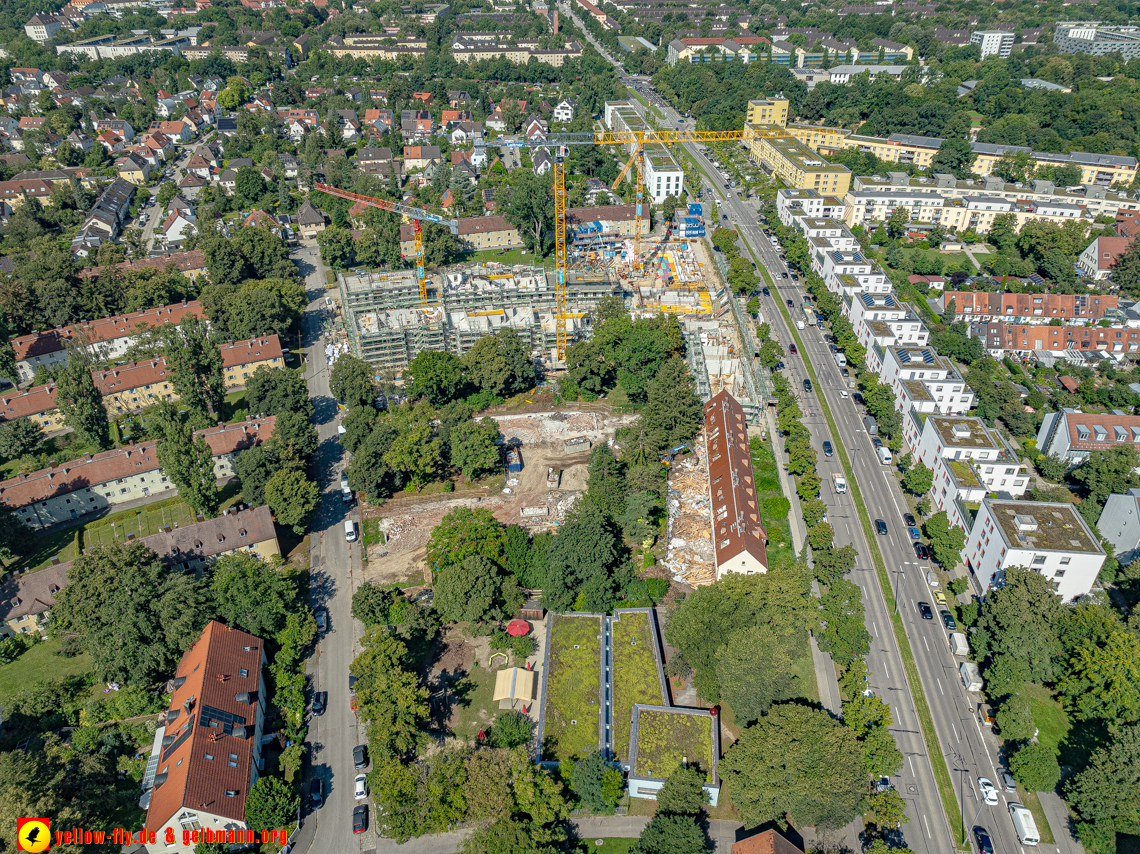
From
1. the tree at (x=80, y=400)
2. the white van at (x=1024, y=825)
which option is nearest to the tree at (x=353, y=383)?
the tree at (x=80, y=400)

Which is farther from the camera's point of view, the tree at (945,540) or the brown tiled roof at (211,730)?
the tree at (945,540)

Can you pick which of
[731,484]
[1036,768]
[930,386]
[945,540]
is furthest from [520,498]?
[930,386]

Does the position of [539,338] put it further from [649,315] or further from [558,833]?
[558,833]

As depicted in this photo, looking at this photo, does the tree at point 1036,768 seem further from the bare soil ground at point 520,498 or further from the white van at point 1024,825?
the bare soil ground at point 520,498

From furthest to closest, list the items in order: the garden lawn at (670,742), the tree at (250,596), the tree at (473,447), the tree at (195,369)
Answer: the tree at (195,369) < the tree at (473,447) < the tree at (250,596) < the garden lawn at (670,742)

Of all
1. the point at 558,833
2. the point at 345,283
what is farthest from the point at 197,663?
the point at 345,283

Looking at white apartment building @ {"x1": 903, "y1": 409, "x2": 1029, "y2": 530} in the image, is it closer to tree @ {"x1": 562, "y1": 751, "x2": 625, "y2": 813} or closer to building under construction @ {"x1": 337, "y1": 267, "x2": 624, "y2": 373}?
tree @ {"x1": 562, "y1": 751, "x2": 625, "y2": 813}

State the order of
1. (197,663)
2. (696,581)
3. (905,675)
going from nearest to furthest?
1. (197,663)
2. (905,675)
3. (696,581)
